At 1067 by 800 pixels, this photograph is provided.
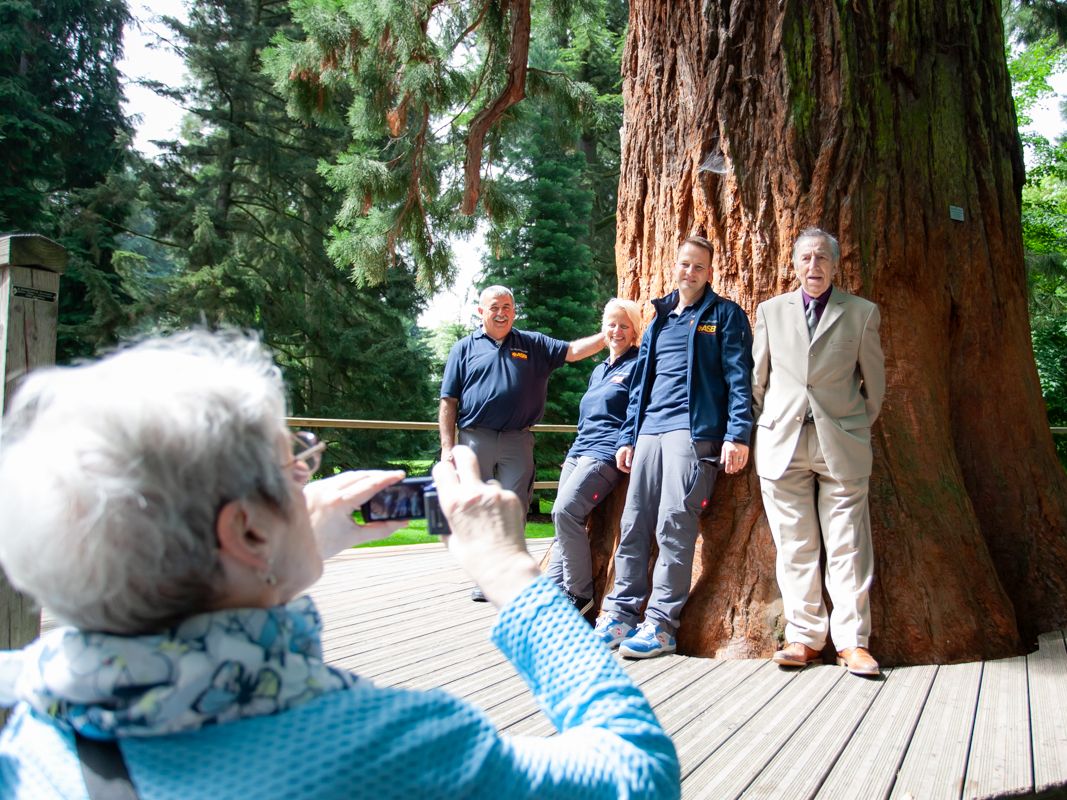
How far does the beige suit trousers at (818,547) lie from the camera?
3.08m

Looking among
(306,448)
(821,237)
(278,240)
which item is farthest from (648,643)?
(278,240)

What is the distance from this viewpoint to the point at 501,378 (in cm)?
462

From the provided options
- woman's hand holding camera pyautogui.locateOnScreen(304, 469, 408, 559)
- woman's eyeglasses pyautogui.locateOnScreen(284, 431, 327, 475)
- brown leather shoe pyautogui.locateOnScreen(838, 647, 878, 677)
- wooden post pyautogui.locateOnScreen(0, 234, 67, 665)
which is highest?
wooden post pyautogui.locateOnScreen(0, 234, 67, 665)

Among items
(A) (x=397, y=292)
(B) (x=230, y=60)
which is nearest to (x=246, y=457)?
(A) (x=397, y=292)

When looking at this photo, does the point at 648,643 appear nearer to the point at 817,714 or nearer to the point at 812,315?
the point at 817,714

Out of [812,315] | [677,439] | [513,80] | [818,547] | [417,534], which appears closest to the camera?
[818,547]

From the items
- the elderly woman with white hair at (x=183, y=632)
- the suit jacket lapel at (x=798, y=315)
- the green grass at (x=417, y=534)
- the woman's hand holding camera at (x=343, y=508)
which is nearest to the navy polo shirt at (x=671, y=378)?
the suit jacket lapel at (x=798, y=315)

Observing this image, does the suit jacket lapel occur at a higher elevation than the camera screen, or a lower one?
higher

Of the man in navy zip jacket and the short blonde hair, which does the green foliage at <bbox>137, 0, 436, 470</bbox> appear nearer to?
the short blonde hair

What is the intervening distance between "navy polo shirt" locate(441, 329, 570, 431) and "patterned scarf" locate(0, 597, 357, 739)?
3.82 meters

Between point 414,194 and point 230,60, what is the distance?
1068 centimetres

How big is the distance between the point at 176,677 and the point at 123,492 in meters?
0.17

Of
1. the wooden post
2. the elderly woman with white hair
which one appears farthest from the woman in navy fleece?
the elderly woman with white hair

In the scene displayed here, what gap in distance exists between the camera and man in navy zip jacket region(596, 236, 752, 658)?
334 centimetres
